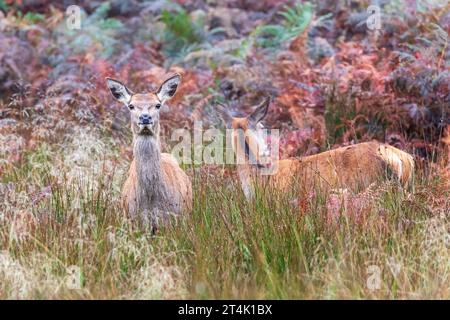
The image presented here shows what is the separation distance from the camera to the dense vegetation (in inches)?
242

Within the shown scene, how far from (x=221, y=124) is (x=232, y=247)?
3.77 metres

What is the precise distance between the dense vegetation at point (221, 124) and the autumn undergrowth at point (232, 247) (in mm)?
15

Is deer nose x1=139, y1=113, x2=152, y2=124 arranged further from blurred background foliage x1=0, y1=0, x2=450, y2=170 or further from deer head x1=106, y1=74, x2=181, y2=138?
blurred background foliage x1=0, y1=0, x2=450, y2=170

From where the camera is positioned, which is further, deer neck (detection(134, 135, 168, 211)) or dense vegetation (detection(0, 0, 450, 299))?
deer neck (detection(134, 135, 168, 211))

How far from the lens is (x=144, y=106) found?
7562 millimetres

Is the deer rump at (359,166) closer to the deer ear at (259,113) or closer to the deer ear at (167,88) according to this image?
the deer ear at (259,113)

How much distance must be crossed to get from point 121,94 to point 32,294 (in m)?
2.38

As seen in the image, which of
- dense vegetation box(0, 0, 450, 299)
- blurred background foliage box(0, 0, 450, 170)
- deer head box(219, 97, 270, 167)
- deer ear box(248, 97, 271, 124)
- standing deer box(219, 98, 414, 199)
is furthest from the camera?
blurred background foliage box(0, 0, 450, 170)

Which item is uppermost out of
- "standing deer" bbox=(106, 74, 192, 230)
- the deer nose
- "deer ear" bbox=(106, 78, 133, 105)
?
"deer ear" bbox=(106, 78, 133, 105)

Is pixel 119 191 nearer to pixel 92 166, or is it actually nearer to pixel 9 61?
pixel 92 166

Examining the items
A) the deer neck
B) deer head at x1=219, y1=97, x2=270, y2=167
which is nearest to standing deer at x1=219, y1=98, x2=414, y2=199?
deer head at x1=219, y1=97, x2=270, y2=167

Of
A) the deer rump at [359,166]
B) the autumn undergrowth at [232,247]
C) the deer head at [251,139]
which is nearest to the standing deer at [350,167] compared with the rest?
the deer rump at [359,166]

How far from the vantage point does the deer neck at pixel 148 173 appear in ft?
24.9

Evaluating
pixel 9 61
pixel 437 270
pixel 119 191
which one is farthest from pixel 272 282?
pixel 9 61
